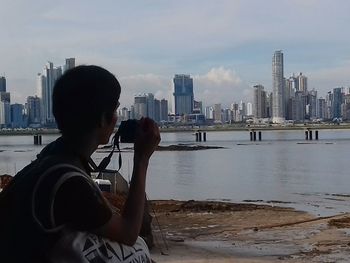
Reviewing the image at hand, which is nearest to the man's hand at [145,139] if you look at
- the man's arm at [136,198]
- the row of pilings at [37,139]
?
the man's arm at [136,198]

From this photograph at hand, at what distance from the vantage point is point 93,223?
1.99 meters

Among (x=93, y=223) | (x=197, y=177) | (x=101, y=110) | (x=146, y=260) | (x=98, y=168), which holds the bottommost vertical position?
(x=197, y=177)

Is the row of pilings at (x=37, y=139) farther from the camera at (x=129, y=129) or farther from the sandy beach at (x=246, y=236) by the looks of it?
the camera at (x=129, y=129)

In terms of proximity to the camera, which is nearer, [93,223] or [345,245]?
[93,223]

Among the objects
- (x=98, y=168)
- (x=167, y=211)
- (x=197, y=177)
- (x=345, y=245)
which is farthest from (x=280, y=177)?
(x=98, y=168)

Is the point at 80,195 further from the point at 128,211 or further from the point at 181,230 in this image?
the point at 181,230

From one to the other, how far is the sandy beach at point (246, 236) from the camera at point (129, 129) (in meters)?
10.7

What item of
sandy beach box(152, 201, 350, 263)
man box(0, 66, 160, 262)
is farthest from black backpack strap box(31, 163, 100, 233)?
Result: sandy beach box(152, 201, 350, 263)

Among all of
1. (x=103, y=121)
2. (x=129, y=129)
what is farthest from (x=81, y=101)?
(x=129, y=129)

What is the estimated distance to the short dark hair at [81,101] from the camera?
219cm

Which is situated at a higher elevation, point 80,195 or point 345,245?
point 80,195

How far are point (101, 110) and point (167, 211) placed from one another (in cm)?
2429

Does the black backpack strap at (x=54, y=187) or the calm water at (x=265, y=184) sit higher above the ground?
the black backpack strap at (x=54, y=187)

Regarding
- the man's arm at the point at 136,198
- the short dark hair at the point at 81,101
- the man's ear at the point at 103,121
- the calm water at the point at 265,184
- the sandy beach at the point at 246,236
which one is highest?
the short dark hair at the point at 81,101
